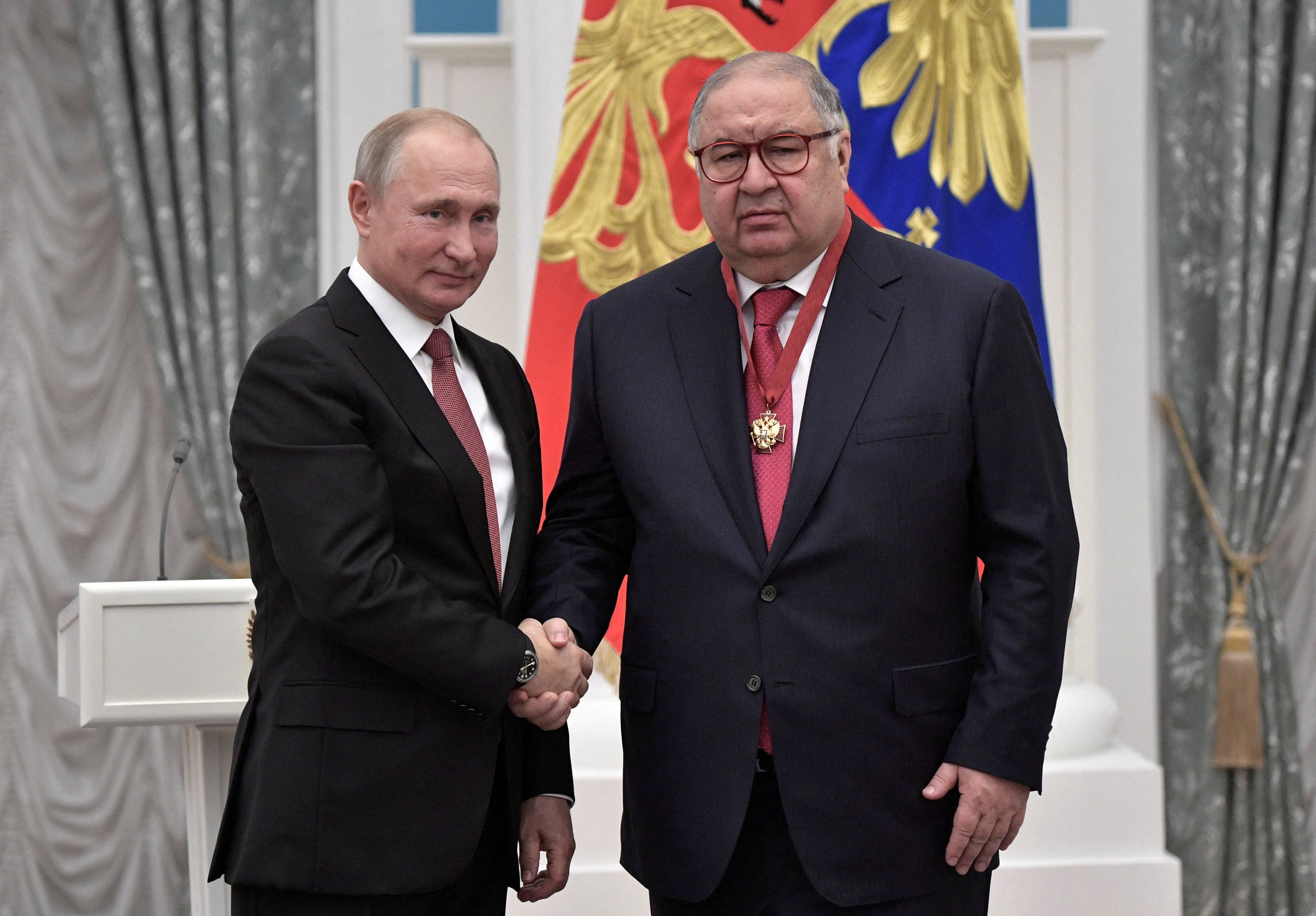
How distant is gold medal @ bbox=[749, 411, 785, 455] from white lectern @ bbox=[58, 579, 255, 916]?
99 centimetres

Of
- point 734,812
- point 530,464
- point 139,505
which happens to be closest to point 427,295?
point 530,464

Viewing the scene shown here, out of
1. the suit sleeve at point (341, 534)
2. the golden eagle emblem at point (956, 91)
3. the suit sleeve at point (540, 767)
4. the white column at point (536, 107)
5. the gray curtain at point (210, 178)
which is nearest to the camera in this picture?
the suit sleeve at point (341, 534)

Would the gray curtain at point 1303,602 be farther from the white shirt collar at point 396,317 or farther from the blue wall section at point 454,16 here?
the white shirt collar at point 396,317

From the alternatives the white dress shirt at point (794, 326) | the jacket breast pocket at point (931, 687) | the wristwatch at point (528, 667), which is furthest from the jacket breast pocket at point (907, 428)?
the wristwatch at point (528, 667)

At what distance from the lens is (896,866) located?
6.27 feet

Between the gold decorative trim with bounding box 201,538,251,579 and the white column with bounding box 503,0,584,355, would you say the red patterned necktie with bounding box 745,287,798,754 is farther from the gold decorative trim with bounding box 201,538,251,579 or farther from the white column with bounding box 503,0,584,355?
the gold decorative trim with bounding box 201,538,251,579

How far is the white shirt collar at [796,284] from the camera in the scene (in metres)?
2.10

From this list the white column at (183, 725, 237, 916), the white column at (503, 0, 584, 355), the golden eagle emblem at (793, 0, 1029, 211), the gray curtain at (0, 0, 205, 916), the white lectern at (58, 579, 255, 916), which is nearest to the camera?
the white lectern at (58, 579, 255, 916)

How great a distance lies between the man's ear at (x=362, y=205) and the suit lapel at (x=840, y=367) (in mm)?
722

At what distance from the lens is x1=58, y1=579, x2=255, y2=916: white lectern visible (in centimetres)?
236

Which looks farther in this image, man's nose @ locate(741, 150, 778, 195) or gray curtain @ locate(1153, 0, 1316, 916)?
gray curtain @ locate(1153, 0, 1316, 916)

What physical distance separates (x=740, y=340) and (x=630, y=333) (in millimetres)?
211

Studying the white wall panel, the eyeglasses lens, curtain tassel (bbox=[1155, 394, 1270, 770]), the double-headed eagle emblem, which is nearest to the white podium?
curtain tassel (bbox=[1155, 394, 1270, 770])

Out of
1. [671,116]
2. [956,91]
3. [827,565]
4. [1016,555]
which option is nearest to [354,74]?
[671,116]
